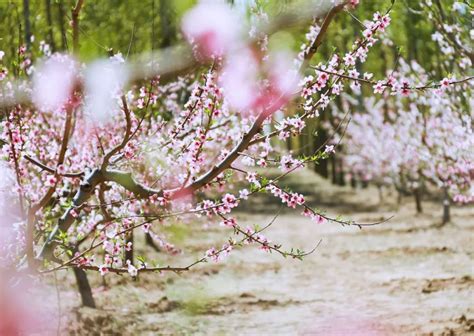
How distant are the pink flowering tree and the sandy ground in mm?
1131

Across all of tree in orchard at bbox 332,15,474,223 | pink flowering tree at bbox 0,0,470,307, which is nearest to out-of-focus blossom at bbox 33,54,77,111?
pink flowering tree at bbox 0,0,470,307

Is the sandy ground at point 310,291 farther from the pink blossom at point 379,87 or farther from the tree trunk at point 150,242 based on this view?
→ the pink blossom at point 379,87

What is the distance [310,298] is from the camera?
39.0 feet

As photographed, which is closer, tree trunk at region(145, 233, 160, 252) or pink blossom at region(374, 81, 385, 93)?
pink blossom at region(374, 81, 385, 93)

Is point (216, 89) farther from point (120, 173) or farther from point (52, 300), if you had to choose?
point (52, 300)

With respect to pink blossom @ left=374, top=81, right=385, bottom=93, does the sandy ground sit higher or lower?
lower

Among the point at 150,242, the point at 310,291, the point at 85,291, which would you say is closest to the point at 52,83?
the point at 85,291

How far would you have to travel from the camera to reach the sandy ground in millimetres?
9867

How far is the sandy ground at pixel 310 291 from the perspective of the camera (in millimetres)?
9867

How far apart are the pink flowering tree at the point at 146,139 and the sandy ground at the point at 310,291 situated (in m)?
1.13

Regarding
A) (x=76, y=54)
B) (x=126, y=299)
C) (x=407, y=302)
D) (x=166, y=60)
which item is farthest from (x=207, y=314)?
(x=76, y=54)

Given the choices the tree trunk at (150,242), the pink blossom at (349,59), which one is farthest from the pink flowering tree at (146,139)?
the tree trunk at (150,242)

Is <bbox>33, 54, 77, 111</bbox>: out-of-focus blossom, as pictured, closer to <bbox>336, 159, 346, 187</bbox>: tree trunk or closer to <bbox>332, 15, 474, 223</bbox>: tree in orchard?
<bbox>332, 15, 474, 223</bbox>: tree in orchard

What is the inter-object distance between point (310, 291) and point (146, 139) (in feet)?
18.6
